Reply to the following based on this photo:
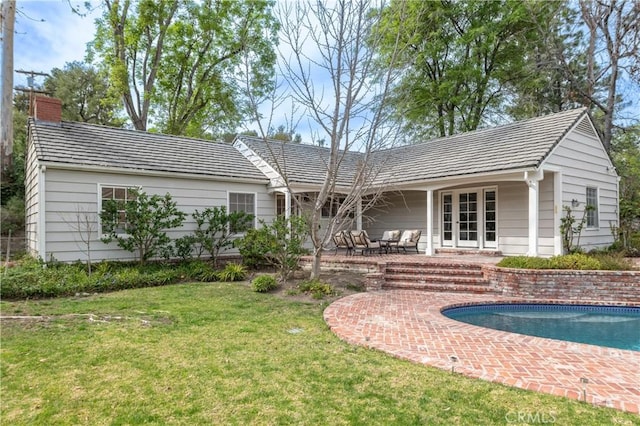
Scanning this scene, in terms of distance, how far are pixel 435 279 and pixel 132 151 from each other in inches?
406

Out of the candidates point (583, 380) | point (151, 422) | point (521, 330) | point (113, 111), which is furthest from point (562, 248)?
point (113, 111)

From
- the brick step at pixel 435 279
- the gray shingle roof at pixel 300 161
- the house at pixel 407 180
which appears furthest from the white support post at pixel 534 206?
the gray shingle roof at pixel 300 161

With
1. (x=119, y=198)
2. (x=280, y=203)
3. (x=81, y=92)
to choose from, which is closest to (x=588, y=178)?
(x=280, y=203)

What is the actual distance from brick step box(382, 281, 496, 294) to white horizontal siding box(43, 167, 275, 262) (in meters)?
6.99

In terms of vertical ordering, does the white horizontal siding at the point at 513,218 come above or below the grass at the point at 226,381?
above

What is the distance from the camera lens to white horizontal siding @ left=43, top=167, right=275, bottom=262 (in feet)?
32.3

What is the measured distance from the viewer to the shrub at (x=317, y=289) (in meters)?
8.20

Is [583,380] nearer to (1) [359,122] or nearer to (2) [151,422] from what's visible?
(2) [151,422]

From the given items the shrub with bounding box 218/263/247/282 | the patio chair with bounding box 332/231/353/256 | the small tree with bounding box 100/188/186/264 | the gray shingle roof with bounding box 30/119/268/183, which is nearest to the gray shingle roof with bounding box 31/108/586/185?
the gray shingle roof with bounding box 30/119/268/183

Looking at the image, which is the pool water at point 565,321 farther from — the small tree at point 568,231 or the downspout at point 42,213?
the downspout at point 42,213

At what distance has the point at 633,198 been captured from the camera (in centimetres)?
1717

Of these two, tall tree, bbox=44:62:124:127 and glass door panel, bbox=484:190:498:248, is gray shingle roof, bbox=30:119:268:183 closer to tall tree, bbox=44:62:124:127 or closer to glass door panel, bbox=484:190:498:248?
glass door panel, bbox=484:190:498:248
